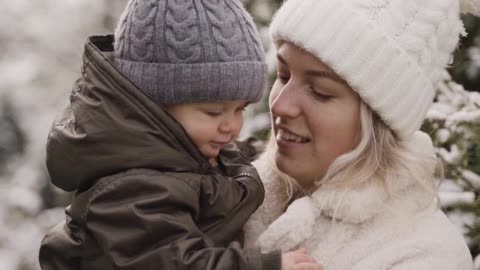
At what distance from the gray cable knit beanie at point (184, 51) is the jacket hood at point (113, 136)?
6cm

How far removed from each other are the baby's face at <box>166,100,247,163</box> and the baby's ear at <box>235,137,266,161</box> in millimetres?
641

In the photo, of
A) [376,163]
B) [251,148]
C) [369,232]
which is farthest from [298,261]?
[251,148]

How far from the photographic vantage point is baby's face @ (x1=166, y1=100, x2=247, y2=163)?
238 cm

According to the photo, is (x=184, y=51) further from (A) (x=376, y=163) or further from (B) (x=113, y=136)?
(A) (x=376, y=163)

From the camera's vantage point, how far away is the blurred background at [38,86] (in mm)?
4133

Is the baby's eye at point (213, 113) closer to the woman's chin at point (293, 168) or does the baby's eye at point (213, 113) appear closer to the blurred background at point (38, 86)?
the woman's chin at point (293, 168)

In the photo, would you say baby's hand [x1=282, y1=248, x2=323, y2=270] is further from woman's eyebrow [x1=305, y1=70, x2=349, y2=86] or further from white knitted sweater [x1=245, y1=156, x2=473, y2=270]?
woman's eyebrow [x1=305, y1=70, x2=349, y2=86]

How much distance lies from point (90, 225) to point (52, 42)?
3212 mm

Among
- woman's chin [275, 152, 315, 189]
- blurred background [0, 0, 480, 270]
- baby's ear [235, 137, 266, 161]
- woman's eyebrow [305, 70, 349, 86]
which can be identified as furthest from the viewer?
blurred background [0, 0, 480, 270]

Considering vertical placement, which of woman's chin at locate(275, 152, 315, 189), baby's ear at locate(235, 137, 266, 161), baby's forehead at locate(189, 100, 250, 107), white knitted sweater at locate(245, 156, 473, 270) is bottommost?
baby's ear at locate(235, 137, 266, 161)

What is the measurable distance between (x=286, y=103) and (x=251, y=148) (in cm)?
69

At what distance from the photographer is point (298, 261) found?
2.33 metres

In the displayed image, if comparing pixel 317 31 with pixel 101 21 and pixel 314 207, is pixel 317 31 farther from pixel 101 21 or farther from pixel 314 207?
pixel 101 21

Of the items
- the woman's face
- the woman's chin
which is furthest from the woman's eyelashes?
the woman's chin
